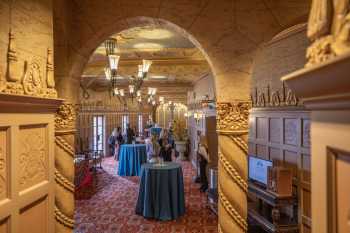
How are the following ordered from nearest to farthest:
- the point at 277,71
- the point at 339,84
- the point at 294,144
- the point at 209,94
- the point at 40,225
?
the point at 339,84
the point at 40,225
the point at 294,144
the point at 277,71
the point at 209,94

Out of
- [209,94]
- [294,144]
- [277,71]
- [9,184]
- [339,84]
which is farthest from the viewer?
[209,94]

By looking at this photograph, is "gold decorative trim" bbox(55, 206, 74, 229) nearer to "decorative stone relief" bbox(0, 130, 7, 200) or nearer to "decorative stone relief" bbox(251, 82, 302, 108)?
"decorative stone relief" bbox(0, 130, 7, 200)

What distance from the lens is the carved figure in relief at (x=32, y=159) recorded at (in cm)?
171

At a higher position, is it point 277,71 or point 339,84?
point 277,71

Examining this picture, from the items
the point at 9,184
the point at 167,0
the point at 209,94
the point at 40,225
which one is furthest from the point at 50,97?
the point at 209,94

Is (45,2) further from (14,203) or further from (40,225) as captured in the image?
(40,225)

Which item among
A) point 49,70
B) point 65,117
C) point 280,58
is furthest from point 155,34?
point 49,70

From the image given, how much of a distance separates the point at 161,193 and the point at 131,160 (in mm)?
4397

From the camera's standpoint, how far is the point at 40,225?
192cm

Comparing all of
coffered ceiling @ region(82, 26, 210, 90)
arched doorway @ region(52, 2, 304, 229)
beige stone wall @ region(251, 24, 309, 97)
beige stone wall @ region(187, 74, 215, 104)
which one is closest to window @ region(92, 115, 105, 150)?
beige stone wall @ region(187, 74, 215, 104)

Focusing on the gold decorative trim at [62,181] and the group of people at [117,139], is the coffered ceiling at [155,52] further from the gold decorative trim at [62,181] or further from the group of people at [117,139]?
the group of people at [117,139]

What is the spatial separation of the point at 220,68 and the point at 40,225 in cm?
213

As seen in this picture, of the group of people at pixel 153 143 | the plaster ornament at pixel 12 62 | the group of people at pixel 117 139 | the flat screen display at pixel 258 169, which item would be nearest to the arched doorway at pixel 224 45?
the plaster ornament at pixel 12 62

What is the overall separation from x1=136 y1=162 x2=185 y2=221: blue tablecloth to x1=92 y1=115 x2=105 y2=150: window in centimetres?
949
